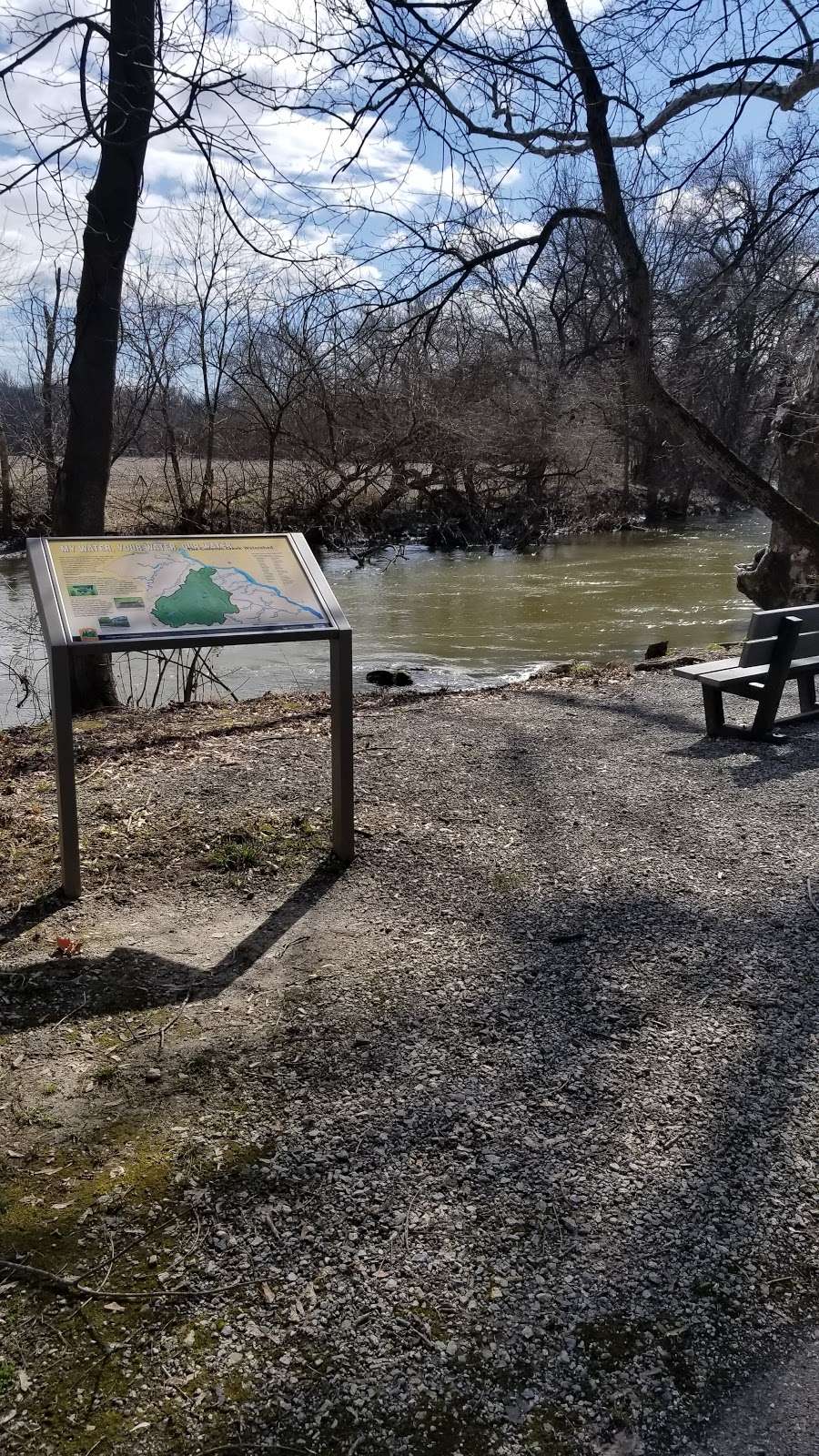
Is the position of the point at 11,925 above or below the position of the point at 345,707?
below

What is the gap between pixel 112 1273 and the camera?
2531 millimetres

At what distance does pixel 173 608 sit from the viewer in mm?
4426

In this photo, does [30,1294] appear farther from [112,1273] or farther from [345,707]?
[345,707]

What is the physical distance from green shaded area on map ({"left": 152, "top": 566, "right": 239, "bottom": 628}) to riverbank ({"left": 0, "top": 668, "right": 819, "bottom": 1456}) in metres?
1.25

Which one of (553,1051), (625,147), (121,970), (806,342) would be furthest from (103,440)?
(806,342)

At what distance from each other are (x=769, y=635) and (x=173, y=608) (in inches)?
185

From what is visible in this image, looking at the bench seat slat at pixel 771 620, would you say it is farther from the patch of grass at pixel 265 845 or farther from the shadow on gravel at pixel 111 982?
the shadow on gravel at pixel 111 982

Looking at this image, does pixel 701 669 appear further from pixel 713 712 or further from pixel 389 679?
pixel 389 679

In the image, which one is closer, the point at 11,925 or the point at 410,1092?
the point at 410,1092

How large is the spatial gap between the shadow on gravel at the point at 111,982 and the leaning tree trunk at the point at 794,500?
12.1 meters

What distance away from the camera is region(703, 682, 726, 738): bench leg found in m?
7.46

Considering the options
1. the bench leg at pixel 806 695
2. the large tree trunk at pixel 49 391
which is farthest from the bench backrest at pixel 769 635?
the large tree trunk at pixel 49 391

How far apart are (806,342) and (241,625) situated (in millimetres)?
12927

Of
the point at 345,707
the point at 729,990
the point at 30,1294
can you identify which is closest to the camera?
the point at 30,1294
